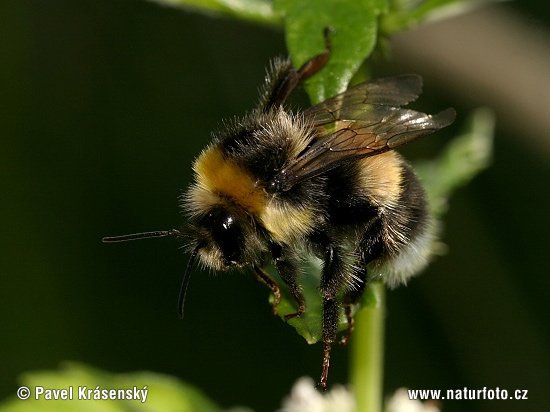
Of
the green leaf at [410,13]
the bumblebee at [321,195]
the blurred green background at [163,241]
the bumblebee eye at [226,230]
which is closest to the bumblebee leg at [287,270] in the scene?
the bumblebee at [321,195]

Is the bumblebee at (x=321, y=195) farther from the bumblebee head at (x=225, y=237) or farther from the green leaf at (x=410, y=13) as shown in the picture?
the green leaf at (x=410, y=13)

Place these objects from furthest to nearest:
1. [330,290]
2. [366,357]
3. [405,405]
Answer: [405,405]
[366,357]
[330,290]

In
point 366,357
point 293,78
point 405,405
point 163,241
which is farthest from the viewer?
point 163,241

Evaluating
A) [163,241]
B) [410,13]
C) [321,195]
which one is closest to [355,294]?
[321,195]

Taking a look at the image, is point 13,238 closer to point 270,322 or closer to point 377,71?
point 270,322

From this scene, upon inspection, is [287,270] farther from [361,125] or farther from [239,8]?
[239,8]

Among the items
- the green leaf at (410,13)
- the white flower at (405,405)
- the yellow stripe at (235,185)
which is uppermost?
the green leaf at (410,13)
